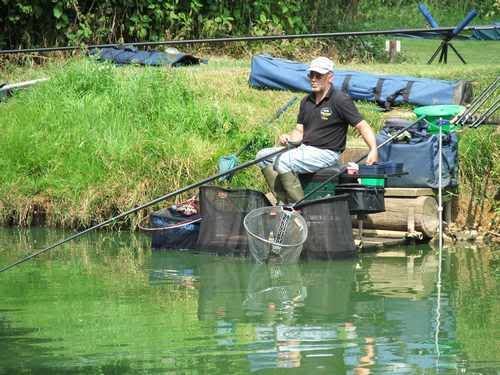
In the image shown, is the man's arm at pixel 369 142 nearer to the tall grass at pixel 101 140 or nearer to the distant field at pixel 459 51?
the tall grass at pixel 101 140

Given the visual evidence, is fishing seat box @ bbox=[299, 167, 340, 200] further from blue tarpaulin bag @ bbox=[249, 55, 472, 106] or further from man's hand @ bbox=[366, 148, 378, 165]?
blue tarpaulin bag @ bbox=[249, 55, 472, 106]

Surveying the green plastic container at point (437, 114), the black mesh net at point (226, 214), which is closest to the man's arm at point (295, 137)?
the black mesh net at point (226, 214)

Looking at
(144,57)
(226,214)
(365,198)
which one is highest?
(144,57)

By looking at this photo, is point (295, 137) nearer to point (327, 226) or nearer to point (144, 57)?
point (327, 226)

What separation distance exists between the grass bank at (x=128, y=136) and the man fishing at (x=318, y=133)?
1633 millimetres

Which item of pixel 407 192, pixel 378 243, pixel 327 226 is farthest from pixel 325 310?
pixel 407 192

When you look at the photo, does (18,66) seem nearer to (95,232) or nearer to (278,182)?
(95,232)

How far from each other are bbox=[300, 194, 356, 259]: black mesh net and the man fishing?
14.5 inches

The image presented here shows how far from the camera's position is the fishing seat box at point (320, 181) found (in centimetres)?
1124

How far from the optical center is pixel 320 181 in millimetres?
11297

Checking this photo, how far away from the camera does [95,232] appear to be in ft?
42.6

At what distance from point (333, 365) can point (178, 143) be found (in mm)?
6259

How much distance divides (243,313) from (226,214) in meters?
2.35

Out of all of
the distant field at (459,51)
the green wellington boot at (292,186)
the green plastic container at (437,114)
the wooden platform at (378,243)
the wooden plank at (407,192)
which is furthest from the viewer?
the distant field at (459,51)
